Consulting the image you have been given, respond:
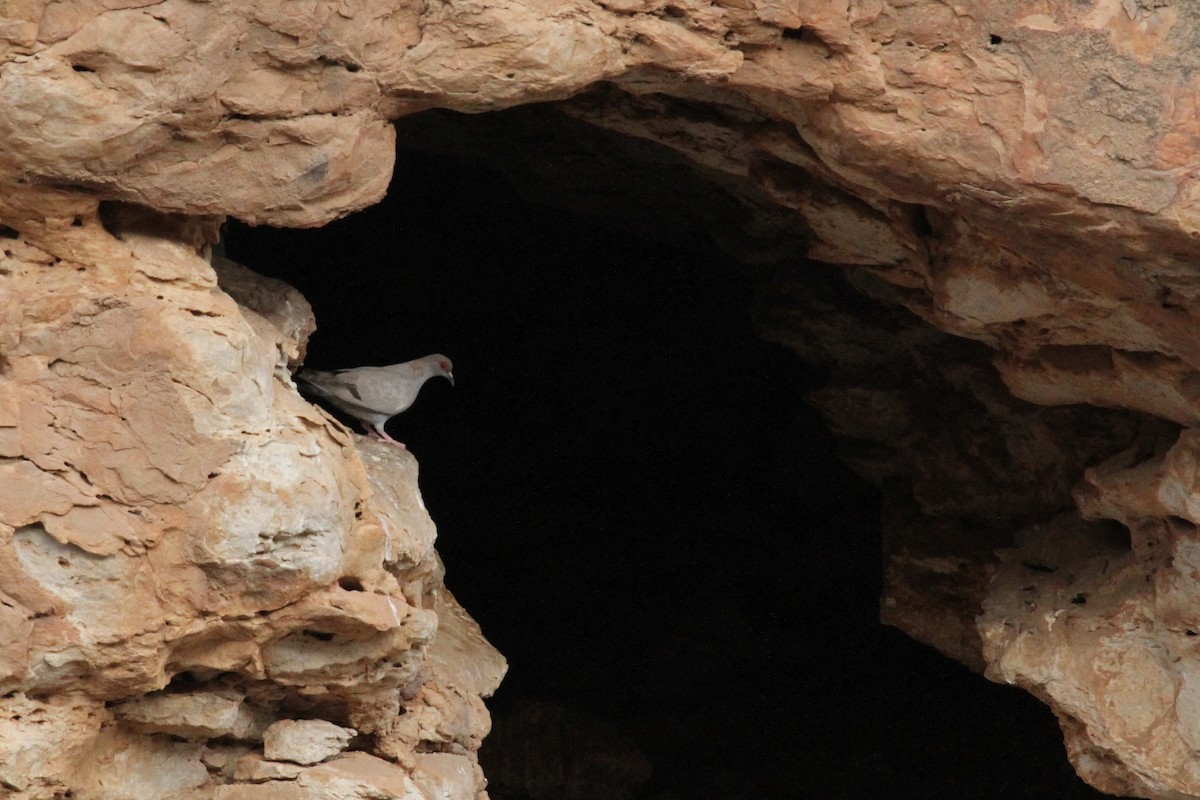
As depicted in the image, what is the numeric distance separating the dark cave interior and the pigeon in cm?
308

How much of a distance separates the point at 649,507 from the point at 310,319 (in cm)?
518

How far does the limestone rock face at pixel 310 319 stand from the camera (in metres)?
4.37

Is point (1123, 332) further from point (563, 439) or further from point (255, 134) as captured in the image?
point (563, 439)

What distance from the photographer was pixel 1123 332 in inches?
231

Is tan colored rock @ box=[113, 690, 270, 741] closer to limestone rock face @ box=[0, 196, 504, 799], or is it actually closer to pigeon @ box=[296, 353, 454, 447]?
limestone rock face @ box=[0, 196, 504, 799]

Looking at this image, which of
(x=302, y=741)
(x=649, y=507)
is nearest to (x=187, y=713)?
(x=302, y=741)

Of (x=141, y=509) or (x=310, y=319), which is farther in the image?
(x=310, y=319)

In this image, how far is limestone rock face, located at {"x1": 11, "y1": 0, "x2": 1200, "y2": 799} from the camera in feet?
14.3

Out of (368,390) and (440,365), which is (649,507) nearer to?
(440,365)

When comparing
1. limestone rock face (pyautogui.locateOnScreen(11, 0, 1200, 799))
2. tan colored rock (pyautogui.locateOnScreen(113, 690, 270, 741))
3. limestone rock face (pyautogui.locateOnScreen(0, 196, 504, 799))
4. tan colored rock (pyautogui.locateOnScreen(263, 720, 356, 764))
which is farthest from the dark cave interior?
limestone rock face (pyautogui.locateOnScreen(0, 196, 504, 799))

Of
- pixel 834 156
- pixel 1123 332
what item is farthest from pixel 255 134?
pixel 1123 332

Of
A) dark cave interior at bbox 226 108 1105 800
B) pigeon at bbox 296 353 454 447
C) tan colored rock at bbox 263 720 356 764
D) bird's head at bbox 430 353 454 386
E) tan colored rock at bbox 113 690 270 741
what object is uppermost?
pigeon at bbox 296 353 454 447

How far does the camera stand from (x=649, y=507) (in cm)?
1045

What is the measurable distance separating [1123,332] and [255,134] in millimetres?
3261
